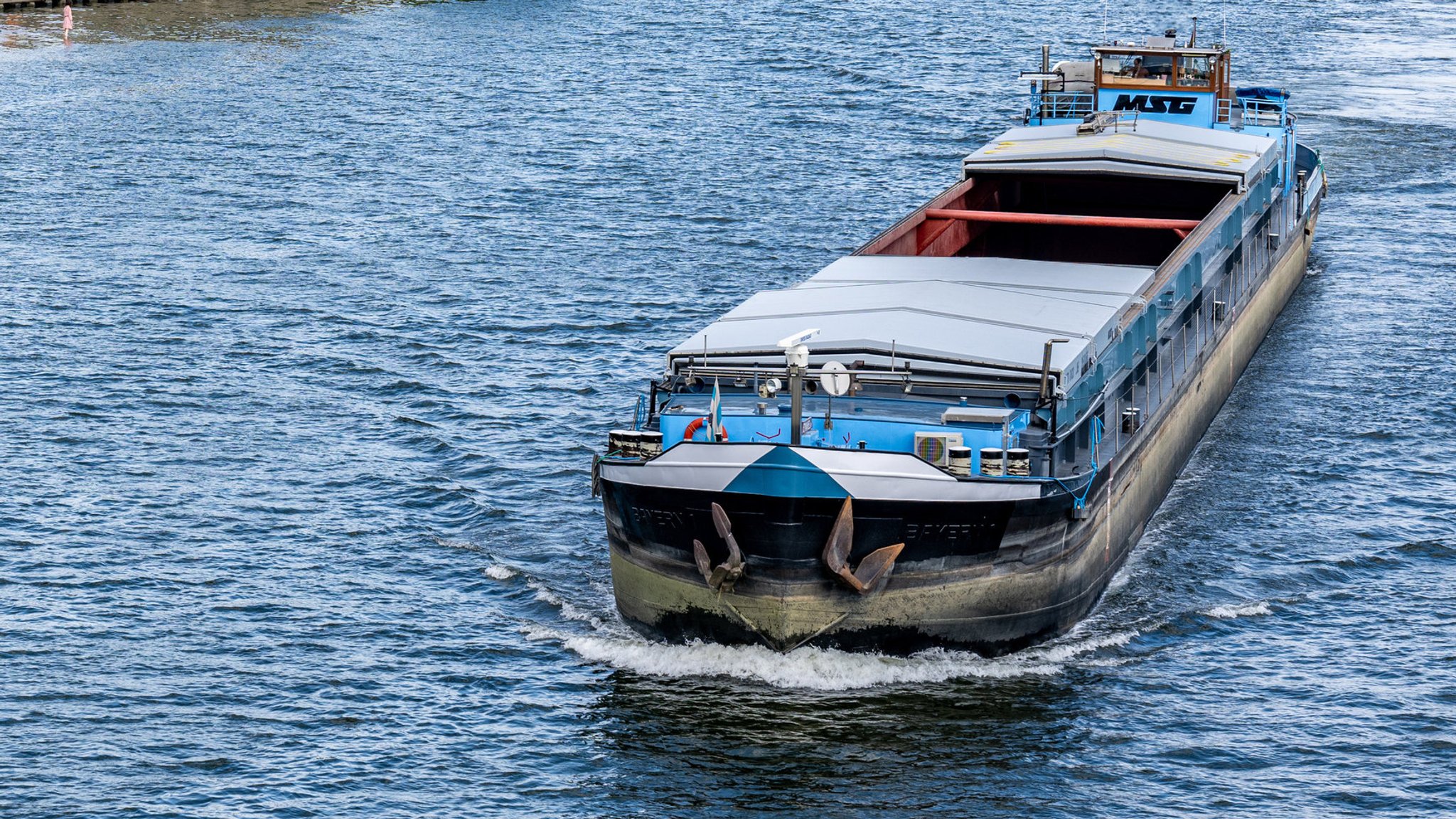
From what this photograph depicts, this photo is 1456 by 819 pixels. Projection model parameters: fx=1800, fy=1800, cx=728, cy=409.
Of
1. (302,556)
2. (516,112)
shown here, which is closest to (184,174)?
(516,112)

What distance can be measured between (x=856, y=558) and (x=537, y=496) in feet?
47.0

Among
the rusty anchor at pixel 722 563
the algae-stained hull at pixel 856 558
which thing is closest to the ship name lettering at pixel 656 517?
the algae-stained hull at pixel 856 558

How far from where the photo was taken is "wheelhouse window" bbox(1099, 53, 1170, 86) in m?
63.2

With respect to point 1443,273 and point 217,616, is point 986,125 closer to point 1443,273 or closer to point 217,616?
point 1443,273

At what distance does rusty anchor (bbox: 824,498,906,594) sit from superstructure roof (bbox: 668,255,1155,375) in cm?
502

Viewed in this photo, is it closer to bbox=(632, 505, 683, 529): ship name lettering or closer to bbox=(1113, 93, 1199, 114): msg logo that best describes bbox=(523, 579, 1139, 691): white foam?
bbox=(632, 505, 683, 529): ship name lettering

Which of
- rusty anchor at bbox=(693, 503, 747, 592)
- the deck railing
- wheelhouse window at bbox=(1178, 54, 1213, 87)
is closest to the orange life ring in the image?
rusty anchor at bbox=(693, 503, 747, 592)

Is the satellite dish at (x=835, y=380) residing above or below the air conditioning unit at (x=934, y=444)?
above

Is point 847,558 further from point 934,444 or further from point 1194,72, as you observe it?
point 1194,72

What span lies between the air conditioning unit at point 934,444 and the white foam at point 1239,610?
332 inches

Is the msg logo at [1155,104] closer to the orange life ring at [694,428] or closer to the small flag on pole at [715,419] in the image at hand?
the small flag on pole at [715,419]

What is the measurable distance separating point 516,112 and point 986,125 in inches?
1002

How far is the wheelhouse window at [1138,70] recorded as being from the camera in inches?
2486

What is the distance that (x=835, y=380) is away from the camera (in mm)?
34312
